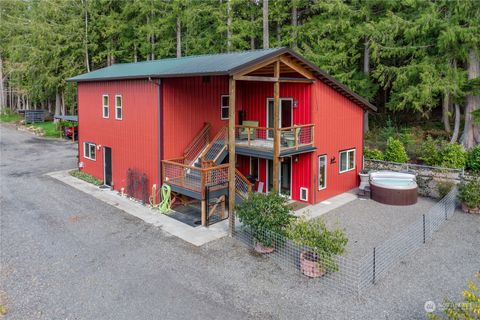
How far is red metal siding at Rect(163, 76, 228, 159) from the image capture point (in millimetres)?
13656

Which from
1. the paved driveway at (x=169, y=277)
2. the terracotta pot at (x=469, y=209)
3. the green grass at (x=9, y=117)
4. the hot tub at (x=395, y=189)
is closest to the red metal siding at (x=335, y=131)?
the hot tub at (x=395, y=189)

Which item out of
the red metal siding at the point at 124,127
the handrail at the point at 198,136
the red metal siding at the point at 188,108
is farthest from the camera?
the handrail at the point at 198,136

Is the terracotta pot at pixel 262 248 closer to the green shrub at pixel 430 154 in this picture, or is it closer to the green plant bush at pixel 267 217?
the green plant bush at pixel 267 217

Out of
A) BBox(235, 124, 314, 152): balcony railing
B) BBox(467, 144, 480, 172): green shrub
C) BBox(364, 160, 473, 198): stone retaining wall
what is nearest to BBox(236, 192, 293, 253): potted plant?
BBox(235, 124, 314, 152): balcony railing

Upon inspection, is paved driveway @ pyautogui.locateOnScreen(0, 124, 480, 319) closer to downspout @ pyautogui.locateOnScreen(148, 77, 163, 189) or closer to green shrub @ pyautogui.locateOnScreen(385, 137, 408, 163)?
downspout @ pyautogui.locateOnScreen(148, 77, 163, 189)

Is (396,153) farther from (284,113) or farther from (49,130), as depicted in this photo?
(49,130)

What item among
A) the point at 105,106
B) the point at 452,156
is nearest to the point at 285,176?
the point at 105,106

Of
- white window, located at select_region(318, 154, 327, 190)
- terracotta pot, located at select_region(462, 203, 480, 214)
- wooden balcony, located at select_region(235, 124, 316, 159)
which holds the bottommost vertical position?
terracotta pot, located at select_region(462, 203, 480, 214)

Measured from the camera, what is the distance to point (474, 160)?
59.6 feet

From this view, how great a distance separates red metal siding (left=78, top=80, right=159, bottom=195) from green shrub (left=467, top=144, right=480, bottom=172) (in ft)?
49.1

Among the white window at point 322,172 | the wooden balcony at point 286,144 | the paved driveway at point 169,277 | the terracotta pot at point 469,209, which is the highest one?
the wooden balcony at point 286,144

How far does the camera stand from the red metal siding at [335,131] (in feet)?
46.9

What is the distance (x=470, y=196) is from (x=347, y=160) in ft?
16.0

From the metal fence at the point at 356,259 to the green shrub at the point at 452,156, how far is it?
770 centimetres
